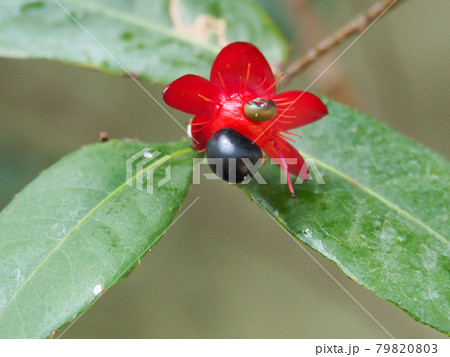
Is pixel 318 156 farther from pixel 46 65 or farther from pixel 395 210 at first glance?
pixel 46 65

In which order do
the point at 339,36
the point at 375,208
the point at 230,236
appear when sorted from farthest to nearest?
the point at 230,236 < the point at 339,36 < the point at 375,208

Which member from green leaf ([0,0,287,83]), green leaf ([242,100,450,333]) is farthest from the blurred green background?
green leaf ([242,100,450,333])

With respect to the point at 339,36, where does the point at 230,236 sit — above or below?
below

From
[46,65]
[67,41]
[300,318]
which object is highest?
[67,41]

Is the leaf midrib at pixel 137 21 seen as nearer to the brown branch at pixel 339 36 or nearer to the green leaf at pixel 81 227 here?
the brown branch at pixel 339 36

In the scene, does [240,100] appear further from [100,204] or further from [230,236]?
[230,236]

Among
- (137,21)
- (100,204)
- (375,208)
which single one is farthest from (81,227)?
(137,21)

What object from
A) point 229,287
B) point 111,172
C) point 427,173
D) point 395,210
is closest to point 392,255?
point 395,210
